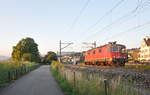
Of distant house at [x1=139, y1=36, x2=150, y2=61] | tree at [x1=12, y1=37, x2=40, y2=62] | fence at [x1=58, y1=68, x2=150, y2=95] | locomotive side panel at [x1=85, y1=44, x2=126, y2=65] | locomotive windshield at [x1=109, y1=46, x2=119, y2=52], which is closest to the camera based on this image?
fence at [x1=58, y1=68, x2=150, y2=95]

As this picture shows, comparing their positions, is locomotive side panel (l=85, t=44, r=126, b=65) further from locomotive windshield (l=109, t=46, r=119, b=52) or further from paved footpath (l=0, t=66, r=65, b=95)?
paved footpath (l=0, t=66, r=65, b=95)

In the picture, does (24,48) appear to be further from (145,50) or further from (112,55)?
(112,55)

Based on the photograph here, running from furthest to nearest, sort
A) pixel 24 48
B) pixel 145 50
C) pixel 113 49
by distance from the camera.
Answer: pixel 24 48, pixel 145 50, pixel 113 49

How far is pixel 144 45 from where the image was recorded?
62.4 meters

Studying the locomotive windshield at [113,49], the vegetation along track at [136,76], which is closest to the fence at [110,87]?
the vegetation along track at [136,76]

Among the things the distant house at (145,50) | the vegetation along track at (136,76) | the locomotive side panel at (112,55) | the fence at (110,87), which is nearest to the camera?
the fence at (110,87)

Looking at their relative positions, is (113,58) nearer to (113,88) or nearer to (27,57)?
(113,88)

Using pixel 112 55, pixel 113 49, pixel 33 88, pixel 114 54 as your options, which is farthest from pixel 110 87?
pixel 113 49

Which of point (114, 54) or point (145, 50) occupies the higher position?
point (145, 50)

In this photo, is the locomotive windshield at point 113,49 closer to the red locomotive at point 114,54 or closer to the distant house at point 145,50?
the red locomotive at point 114,54

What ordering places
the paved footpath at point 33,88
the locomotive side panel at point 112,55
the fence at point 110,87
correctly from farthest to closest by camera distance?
1. the locomotive side panel at point 112,55
2. the paved footpath at point 33,88
3. the fence at point 110,87

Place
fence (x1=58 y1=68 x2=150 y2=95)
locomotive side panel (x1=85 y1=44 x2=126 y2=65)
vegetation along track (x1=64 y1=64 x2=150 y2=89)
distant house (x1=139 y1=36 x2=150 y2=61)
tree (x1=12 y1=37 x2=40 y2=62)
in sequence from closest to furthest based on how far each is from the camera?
1. fence (x1=58 y1=68 x2=150 y2=95)
2. vegetation along track (x1=64 y1=64 x2=150 y2=89)
3. locomotive side panel (x1=85 y1=44 x2=126 y2=65)
4. distant house (x1=139 y1=36 x2=150 y2=61)
5. tree (x1=12 y1=37 x2=40 y2=62)

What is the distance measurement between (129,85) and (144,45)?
6326 centimetres

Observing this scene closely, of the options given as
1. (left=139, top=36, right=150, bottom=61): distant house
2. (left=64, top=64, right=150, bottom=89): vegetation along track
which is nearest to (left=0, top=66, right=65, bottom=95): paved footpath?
(left=64, top=64, right=150, bottom=89): vegetation along track
